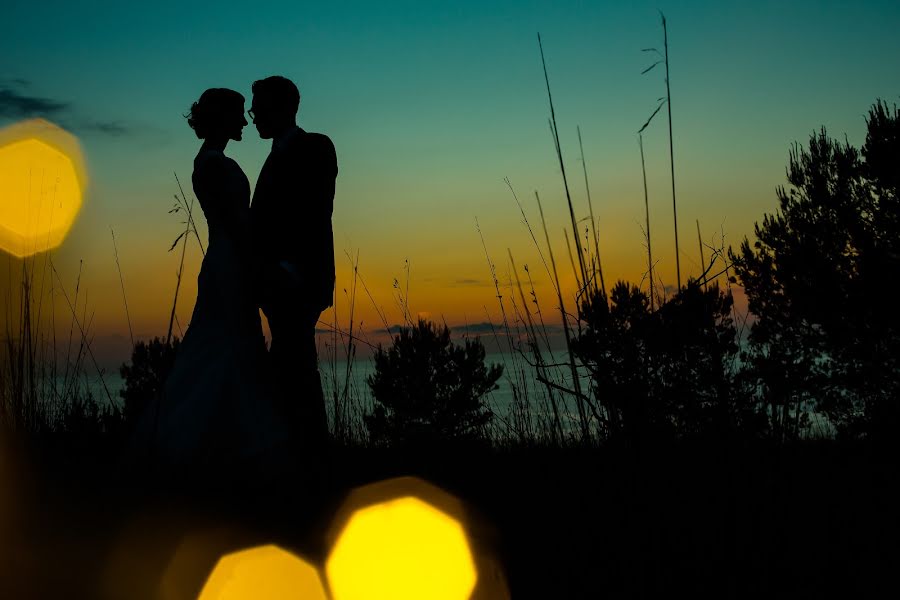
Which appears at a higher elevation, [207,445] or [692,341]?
[692,341]

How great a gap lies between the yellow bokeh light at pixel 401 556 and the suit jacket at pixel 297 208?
1.00 meters

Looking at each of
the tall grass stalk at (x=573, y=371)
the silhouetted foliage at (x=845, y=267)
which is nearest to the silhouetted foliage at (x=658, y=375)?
the tall grass stalk at (x=573, y=371)

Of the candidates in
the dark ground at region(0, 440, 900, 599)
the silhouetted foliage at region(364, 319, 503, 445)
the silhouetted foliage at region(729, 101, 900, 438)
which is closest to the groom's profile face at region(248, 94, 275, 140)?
the dark ground at region(0, 440, 900, 599)

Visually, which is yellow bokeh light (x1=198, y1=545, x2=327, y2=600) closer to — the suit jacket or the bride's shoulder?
the suit jacket

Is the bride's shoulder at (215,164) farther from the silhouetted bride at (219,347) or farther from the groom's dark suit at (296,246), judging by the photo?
the groom's dark suit at (296,246)

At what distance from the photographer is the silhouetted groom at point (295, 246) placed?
265 centimetres

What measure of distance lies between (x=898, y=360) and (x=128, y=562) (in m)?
15.6

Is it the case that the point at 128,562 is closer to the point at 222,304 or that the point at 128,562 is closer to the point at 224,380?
the point at 224,380

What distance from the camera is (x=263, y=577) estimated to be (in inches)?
71.1

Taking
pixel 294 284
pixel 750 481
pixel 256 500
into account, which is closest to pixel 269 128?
pixel 294 284

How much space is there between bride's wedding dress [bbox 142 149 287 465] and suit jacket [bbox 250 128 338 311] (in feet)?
0.28

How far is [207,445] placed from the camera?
246cm

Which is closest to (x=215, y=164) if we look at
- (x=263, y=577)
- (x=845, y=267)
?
(x=263, y=577)

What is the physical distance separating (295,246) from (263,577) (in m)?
A: 1.38
